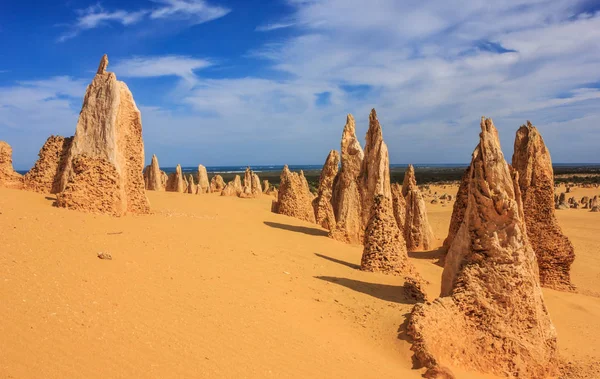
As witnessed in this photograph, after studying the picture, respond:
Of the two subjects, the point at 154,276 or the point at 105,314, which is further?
the point at 154,276

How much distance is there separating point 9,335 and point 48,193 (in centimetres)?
811

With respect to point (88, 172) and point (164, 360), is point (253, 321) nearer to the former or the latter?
point (164, 360)

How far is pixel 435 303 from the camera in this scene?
5.71 m

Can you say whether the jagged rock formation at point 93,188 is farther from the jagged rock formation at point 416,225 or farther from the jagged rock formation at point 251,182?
the jagged rock formation at point 251,182

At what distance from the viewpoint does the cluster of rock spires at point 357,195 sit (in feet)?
41.8

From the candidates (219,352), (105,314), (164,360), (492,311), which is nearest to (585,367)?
(492,311)

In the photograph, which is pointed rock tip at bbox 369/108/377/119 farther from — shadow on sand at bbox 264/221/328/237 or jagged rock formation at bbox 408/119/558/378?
jagged rock formation at bbox 408/119/558/378

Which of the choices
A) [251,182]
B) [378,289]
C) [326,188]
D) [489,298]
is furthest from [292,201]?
[251,182]

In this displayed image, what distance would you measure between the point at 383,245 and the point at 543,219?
4915 millimetres

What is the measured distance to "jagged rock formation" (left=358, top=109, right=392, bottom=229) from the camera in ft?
40.2

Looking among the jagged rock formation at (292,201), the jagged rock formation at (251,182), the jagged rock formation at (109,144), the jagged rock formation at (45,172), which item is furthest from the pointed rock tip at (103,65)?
the jagged rock formation at (251,182)

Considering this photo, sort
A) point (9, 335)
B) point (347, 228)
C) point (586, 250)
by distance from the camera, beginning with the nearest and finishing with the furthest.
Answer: point (9, 335) < point (347, 228) < point (586, 250)

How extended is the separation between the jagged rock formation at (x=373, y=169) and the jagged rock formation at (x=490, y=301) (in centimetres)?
573

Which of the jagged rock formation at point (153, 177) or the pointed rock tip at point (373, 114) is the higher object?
the pointed rock tip at point (373, 114)
